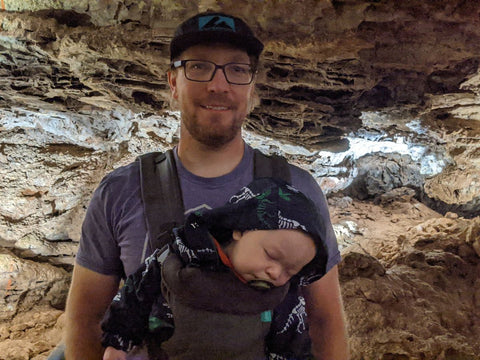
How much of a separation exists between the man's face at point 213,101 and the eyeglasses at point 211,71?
0.01 m

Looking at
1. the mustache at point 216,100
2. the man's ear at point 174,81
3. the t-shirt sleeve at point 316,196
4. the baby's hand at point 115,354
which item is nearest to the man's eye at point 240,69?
the mustache at point 216,100

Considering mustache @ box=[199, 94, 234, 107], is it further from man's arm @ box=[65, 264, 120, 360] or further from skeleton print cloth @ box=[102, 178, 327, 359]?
man's arm @ box=[65, 264, 120, 360]

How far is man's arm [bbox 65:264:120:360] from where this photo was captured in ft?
3.66

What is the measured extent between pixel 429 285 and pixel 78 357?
2.77 metres

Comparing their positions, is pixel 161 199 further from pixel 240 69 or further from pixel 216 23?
pixel 216 23

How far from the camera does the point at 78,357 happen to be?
1136mm

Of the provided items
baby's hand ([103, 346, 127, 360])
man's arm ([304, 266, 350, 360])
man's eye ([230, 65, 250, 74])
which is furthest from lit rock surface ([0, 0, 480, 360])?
baby's hand ([103, 346, 127, 360])

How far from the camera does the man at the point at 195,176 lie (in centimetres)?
103

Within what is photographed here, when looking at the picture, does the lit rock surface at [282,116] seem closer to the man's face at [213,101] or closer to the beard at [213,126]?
the man's face at [213,101]

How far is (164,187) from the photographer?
1.06m

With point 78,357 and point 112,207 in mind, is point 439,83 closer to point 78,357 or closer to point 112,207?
point 112,207

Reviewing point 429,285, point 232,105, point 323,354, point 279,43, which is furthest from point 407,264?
point 232,105

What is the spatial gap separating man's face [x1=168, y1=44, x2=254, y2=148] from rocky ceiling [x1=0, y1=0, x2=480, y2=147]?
4.26 feet

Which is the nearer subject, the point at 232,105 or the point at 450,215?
the point at 232,105
